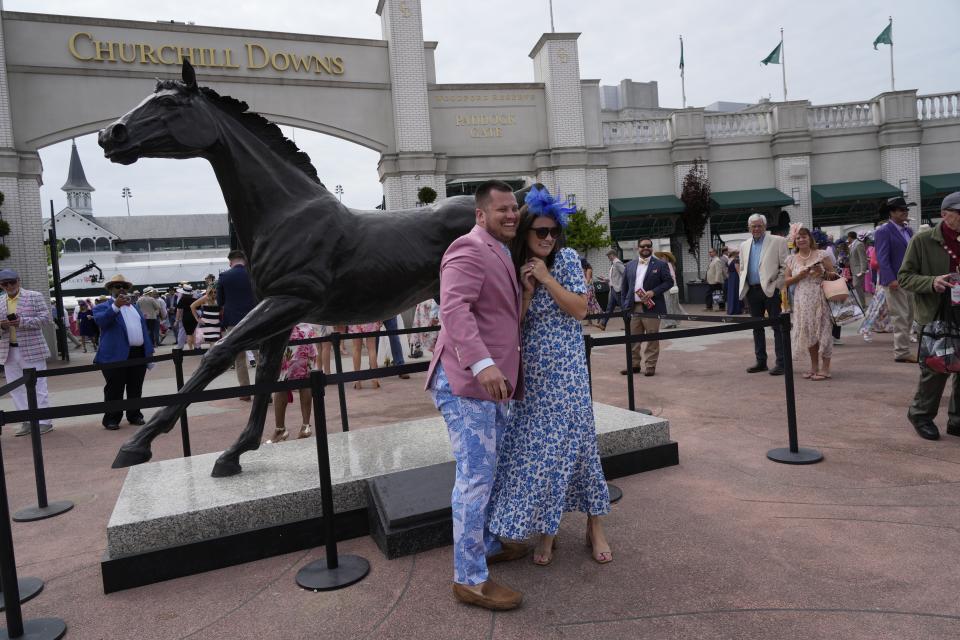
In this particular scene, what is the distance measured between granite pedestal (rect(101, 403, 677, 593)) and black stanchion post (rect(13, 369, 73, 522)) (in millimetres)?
919

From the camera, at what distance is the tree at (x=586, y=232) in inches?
758

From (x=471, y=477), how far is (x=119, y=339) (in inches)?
255

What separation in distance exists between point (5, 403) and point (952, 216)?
11649 mm

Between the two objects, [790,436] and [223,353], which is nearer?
[223,353]

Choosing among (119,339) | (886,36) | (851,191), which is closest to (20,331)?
(119,339)

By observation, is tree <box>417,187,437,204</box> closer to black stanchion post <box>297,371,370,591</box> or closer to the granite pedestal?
the granite pedestal

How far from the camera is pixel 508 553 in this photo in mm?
2951

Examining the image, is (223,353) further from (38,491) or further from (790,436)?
(790,436)

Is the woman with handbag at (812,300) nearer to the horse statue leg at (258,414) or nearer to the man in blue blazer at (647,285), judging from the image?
the man in blue blazer at (647,285)

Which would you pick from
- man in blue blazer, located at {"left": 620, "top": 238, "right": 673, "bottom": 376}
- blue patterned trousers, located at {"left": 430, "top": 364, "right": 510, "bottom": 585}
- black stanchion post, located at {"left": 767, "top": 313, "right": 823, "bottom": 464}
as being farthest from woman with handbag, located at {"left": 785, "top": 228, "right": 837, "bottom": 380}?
blue patterned trousers, located at {"left": 430, "top": 364, "right": 510, "bottom": 585}

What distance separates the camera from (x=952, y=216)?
451 cm

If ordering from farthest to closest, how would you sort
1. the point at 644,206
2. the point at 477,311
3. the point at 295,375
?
the point at 644,206, the point at 295,375, the point at 477,311

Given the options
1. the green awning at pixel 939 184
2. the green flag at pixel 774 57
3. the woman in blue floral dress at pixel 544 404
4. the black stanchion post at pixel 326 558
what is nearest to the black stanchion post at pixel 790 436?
the woman in blue floral dress at pixel 544 404

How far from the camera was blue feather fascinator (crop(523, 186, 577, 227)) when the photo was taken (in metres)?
2.58
